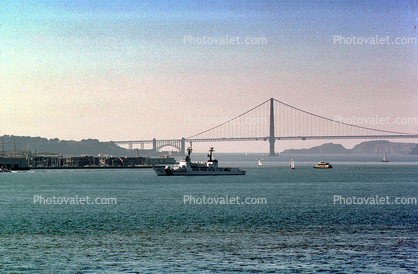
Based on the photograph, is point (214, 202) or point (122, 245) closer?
point (122, 245)

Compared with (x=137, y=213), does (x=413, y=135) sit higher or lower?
higher

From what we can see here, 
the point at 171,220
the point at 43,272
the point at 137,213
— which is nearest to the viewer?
the point at 43,272

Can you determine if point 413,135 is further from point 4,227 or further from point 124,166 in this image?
point 4,227

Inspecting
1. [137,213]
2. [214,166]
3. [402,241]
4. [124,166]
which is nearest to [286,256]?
[402,241]

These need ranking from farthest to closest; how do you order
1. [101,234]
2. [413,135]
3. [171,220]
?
[413,135] → [171,220] → [101,234]

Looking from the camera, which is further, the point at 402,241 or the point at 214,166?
the point at 214,166

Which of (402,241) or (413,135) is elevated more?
(413,135)

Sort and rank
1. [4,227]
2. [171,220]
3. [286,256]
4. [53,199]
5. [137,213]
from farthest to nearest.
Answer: [53,199] < [137,213] < [171,220] < [4,227] < [286,256]

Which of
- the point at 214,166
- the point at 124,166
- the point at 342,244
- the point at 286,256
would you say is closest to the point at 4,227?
the point at 286,256

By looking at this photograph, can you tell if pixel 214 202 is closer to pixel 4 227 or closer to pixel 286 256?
pixel 4 227
